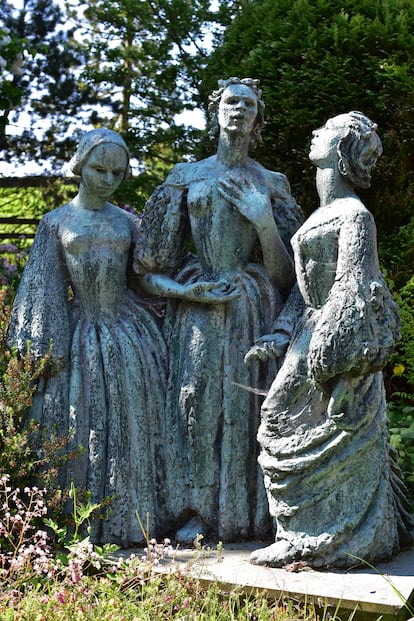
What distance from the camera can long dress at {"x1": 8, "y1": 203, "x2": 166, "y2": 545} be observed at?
437 cm

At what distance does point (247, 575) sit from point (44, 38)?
7.89 meters

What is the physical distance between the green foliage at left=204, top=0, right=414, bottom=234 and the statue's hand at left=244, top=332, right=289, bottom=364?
3.23 meters

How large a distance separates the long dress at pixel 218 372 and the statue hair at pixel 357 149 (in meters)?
0.55

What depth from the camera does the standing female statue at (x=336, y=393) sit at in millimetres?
3773

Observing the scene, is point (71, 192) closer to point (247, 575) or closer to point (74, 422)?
point (74, 422)

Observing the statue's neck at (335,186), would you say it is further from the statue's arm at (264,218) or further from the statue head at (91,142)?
the statue head at (91,142)

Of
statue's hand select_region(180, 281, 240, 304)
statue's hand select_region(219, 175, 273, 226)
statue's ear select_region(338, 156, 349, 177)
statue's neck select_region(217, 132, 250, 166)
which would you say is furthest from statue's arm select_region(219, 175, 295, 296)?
statue's ear select_region(338, 156, 349, 177)

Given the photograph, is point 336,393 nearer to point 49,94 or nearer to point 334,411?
point 334,411

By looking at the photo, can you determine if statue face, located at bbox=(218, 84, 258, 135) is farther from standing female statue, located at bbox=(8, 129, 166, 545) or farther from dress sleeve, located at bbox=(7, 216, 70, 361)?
dress sleeve, located at bbox=(7, 216, 70, 361)

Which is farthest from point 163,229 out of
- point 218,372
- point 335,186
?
point 335,186

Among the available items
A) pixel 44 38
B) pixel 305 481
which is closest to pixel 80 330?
pixel 305 481

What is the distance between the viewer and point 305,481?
155 inches

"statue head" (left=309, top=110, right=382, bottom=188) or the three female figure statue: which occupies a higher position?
"statue head" (left=309, top=110, right=382, bottom=188)

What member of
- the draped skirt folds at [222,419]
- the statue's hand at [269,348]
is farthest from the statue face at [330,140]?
the statue's hand at [269,348]
